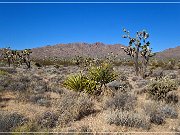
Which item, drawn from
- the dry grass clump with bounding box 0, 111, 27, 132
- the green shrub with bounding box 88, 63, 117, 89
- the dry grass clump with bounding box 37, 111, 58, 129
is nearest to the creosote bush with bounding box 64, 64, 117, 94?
the green shrub with bounding box 88, 63, 117, 89

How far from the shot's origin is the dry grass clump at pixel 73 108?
9194 mm

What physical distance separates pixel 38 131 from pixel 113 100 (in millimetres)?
4480

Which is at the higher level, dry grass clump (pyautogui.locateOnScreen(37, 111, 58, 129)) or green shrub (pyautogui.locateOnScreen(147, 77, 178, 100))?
green shrub (pyautogui.locateOnScreen(147, 77, 178, 100))

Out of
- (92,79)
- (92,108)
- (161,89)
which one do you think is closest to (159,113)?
(92,108)

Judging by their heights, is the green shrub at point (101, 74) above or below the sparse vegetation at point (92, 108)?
above

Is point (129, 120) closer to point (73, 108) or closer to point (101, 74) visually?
point (73, 108)

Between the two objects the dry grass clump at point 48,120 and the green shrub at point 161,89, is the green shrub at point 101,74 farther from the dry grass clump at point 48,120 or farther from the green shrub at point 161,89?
the dry grass clump at point 48,120

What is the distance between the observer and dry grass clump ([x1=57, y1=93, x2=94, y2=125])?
9194 millimetres

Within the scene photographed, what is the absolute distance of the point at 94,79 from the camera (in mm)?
14297

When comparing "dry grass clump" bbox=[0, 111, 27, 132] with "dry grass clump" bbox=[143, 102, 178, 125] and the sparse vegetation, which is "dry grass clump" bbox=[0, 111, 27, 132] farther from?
"dry grass clump" bbox=[143, 102, 178, 125]

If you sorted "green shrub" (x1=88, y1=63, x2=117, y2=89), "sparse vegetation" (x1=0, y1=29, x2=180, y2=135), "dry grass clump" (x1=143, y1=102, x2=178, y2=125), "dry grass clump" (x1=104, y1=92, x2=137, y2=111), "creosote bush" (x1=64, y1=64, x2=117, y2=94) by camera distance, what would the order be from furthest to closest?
"green shrub" (x1=88, y1=63, x2=117, y2=89) → "creosote bush" (x1=64, y1=64, x2=117, y2=94) → "dry grass clump" (x1=104, y1=92, x2=137, y2=111) → "dry grass clump" (x1=143, y1=102, x2=178, y2=125) → "sparse vegetation" (x1=0, y1=29, x2=180, y2=135)

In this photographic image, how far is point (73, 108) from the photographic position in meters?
9.70

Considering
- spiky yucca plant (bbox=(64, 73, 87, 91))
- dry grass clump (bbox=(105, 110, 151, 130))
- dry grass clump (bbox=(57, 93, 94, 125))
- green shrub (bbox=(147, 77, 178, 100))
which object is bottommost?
dry grass clump (bbox=(105, 110, 151, 130))

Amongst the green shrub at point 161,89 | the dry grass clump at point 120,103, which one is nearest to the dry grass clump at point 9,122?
the dry grass clump at point 120,103
